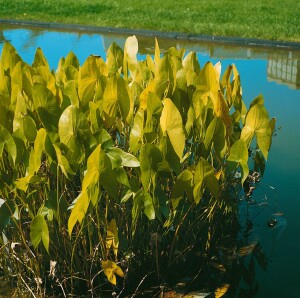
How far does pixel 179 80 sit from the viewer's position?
290cm

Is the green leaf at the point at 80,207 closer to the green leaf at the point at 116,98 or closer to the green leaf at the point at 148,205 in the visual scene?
the green leaf at the point at 148,205

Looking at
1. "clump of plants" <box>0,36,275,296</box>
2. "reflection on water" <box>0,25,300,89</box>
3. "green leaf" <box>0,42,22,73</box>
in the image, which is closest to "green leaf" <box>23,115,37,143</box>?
"clump of plants" <box>0,36,275,296</box>

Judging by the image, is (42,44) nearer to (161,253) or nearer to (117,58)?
(117,58)

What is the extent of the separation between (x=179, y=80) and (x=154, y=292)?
0.97 meters

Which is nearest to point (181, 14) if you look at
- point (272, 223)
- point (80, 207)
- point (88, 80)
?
point (272, 223)

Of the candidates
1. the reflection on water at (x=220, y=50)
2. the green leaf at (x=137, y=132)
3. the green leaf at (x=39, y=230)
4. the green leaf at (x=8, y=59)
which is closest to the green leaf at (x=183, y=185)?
the green leaf at (x=137, y=132)

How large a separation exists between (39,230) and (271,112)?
→ 3311 millimetres

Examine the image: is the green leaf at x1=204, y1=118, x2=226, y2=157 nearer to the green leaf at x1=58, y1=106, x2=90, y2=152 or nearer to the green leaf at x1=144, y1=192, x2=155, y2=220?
the green leaf at x1=144, y1=192, x2=155, y2=220

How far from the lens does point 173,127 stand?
7.93 ft

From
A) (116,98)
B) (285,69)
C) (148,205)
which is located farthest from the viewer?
(285,69)

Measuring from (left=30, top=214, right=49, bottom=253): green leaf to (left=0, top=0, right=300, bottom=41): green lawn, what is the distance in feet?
20.1

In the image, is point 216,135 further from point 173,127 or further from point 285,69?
point 285,69

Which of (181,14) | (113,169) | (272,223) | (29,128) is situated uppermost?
(29,128)

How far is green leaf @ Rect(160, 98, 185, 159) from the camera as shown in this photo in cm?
239
